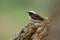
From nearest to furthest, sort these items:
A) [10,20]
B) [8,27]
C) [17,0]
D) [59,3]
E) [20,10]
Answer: [59,3], [8,27], [10,20], [20,10], [17,0]

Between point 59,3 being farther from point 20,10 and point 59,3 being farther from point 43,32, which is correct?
point 20,10

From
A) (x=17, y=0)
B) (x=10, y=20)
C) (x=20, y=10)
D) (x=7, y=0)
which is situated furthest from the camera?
(x=7, y=0)

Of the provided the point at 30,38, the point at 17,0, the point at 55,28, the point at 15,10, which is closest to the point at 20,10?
the point at 15,10

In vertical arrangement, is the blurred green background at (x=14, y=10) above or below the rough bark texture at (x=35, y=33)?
above

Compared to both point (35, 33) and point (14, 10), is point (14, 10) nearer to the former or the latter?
point (14, 10)

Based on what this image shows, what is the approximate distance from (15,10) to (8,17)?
3.22 ft

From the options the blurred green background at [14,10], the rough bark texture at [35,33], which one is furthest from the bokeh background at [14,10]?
the rough bark texture at [35,33]

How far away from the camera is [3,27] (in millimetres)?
12758

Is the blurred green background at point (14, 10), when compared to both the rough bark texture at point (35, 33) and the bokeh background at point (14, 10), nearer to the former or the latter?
the bokeh background at point (14, 10)

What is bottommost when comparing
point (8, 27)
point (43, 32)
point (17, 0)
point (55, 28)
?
point (55, 28)

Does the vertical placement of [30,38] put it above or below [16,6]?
below

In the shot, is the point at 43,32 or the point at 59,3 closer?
the point at 59,3

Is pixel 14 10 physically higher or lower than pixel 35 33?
higher

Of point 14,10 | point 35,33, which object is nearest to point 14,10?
point 14,10
